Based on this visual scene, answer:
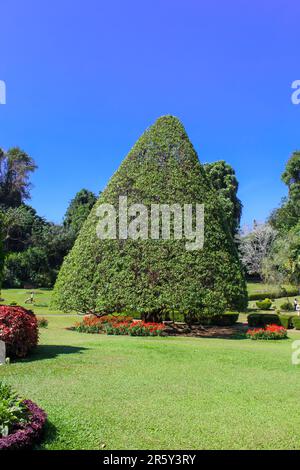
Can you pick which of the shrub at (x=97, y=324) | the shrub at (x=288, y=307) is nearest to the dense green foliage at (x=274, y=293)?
the shrub at (x=288, y=307)

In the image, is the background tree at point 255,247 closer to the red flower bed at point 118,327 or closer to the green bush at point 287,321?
the green bush at point 287,321

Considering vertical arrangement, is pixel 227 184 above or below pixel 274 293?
above

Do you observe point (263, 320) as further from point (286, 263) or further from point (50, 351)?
point (50, 351)

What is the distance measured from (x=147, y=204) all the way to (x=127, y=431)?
16.5 meters

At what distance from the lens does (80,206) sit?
61562mm

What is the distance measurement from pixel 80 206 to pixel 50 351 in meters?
49.8

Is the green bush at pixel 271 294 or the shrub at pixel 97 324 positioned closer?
the shrub at pixel 97 324

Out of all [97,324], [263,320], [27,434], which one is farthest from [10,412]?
[263,320]

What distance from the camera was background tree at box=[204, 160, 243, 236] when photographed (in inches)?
2267

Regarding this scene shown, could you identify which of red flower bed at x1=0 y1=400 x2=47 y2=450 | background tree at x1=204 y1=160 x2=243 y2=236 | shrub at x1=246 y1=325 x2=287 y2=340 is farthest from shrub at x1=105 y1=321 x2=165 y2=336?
background tree at x1=204 y1=160 x2=243 y2=236

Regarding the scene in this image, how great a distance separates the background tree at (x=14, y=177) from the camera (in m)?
61.0
